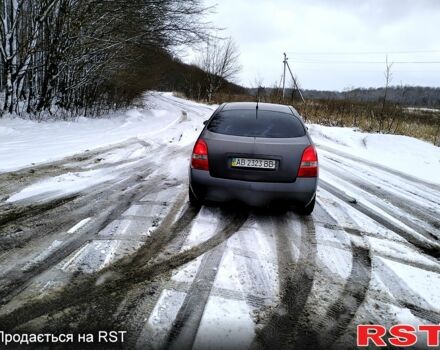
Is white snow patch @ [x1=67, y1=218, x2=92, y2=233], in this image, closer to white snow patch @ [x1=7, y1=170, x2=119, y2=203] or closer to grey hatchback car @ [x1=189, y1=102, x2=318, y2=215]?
white snow patch @ [x1=7, y1=170, x2=119, y2=203]

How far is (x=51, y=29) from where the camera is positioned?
1274 centimetres

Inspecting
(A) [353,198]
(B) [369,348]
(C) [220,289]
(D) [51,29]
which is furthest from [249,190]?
(D) [51,29]

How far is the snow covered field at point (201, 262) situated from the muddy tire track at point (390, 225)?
0.07 feet

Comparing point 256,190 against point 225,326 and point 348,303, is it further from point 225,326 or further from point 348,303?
point 225,326

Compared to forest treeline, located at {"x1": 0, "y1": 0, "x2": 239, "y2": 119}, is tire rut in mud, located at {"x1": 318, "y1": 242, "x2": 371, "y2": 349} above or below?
below

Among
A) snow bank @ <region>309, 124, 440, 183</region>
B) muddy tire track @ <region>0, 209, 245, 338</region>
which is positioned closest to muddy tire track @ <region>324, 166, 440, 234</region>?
snow bank @ <region>309, 124, 440, 183</region>

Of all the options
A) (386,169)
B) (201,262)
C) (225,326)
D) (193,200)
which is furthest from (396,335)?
(386,169)

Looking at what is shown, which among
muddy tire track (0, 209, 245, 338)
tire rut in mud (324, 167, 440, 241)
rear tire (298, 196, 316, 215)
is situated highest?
rear tire (298, 196, 316, 215)

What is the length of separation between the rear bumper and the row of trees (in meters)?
10.1

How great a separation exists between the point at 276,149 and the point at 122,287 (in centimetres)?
243

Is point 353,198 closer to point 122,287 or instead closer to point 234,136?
point 234,136

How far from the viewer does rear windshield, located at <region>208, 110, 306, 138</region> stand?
4.65m

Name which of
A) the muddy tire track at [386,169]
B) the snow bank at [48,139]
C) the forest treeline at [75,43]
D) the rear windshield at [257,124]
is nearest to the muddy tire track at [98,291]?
the rear windshield at [257,124]

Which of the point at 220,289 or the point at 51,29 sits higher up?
the point at 51,29
